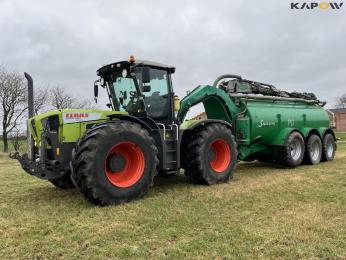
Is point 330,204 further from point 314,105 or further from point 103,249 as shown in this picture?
point 314,105

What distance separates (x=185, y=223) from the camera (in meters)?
5.02

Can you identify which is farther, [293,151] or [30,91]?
[293,151]

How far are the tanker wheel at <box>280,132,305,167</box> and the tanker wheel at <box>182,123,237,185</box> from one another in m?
2.76

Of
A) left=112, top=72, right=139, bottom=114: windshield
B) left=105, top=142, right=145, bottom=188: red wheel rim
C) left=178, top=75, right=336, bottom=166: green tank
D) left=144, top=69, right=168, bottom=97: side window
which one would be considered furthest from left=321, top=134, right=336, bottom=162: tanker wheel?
left=105, top=142, right=145, bottom=188: red wheel rim

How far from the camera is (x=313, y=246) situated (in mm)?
4113

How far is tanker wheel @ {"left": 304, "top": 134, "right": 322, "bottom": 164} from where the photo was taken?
11688 millimetres

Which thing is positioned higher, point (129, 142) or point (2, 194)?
point (129, 142)

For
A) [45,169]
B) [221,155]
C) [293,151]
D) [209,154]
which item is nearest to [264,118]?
[293,151]

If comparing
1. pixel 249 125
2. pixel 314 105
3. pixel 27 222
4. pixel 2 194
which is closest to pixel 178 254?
pixel 27 222

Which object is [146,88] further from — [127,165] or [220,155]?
[220,155]

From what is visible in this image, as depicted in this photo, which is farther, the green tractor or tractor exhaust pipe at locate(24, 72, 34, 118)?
tractor exhaust pipe at locate(24, 72, 34, 118)

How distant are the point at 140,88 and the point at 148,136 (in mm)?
1137

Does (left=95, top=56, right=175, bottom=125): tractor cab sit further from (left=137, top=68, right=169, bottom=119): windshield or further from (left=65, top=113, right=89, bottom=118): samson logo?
(left=65, top=113, right=89, bottom=118): samson logo

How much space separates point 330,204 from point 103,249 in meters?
3.77
